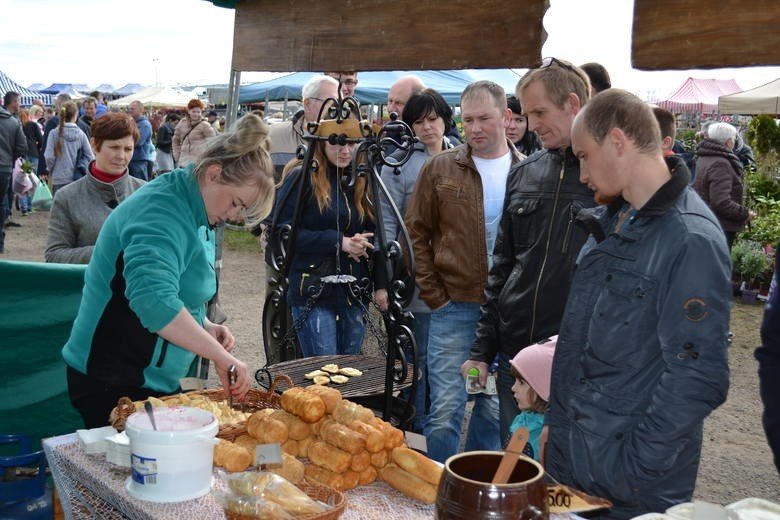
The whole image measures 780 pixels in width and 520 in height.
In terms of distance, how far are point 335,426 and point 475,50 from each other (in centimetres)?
105

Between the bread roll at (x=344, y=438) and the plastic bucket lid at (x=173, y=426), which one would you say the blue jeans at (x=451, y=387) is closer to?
the bread roll at (x=344, y=438)

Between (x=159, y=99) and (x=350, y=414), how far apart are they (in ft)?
106

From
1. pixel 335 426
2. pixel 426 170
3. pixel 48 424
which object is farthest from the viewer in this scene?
pixel 426 170

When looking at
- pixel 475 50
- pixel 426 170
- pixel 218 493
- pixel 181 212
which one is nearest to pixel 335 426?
pixel 218 493

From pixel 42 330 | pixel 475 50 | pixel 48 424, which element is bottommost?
pixel 48 424

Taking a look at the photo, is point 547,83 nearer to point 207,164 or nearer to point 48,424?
point 207,164

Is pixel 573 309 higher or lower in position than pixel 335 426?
higher

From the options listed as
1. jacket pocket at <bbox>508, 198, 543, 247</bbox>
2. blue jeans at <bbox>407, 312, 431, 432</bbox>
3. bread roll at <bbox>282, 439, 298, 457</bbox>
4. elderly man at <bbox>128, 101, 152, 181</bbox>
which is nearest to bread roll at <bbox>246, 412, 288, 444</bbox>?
bread roll at <bbox>282, 439, 298, 457</bbox>

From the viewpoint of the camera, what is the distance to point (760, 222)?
936 centimetres

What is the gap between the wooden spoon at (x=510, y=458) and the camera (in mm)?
1362

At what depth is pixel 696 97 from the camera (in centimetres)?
2639

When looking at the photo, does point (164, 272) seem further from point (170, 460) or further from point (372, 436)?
point (372, 436)

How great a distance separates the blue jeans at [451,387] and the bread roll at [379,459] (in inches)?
65.4

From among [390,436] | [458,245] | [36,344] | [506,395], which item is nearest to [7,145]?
[36,344]
